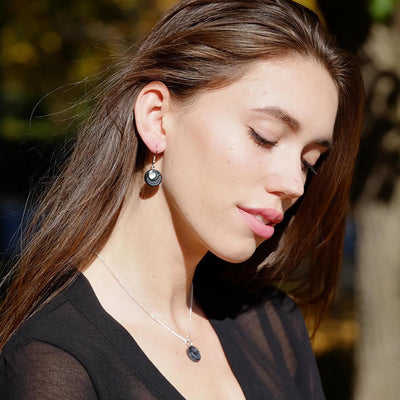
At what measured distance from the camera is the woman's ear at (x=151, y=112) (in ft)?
6.21

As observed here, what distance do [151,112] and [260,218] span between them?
431mm

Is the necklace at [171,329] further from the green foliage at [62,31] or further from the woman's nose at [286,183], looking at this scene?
the green foliage at [62,31]

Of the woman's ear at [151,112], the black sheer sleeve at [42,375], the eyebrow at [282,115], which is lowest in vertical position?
the black sheer sleeve at [42,375]

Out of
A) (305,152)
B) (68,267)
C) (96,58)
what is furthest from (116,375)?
(96,58)

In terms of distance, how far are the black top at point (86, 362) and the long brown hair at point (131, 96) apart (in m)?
0.09

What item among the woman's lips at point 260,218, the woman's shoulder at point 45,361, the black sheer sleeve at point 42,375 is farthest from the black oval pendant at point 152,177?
the black sheer sleeve at point 42,375

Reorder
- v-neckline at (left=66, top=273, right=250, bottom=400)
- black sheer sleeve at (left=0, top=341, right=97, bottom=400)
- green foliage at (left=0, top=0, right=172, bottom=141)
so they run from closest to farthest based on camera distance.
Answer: black sheer sleeve at (left=0, top=341, right=97, bottom=400), v-neckline at (left=66, top=273, right=250, bottom=400), green foliage at (left=0, top=0, right=172, bottom=141)

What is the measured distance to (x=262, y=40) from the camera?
187 cm

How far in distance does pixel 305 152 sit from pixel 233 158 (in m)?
0.28

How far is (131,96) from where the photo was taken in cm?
193

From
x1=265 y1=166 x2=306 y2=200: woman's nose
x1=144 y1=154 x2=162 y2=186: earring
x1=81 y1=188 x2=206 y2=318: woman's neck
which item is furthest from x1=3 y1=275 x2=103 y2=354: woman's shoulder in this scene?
x1=265 y1=166 x2=306 y2=200: woman's nose

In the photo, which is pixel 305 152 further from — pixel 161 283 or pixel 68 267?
pixel 68 267

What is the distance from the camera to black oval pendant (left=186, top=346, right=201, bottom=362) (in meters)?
2.02

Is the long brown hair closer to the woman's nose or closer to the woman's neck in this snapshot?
the woman's neck
